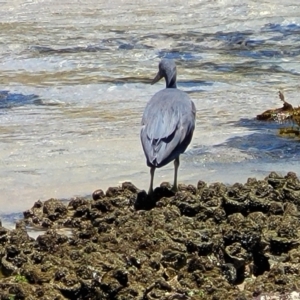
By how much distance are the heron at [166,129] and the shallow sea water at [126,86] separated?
24.8 inches

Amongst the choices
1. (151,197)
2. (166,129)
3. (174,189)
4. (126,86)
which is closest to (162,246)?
(151,197)

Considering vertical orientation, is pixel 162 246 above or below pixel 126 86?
above

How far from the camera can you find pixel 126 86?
11117 mm

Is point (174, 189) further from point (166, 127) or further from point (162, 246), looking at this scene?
point (162, 246)

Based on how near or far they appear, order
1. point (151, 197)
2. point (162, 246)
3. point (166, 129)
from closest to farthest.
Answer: point (162, 246) < point (151, 197) < point (166, 129)

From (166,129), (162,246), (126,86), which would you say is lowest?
(126,86)

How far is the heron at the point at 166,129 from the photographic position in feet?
21.3

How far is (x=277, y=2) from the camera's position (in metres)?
16.2

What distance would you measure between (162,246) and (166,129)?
1.52 metres

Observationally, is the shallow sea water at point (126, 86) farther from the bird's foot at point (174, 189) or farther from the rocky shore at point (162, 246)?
the rocky shore at point (162, 246)

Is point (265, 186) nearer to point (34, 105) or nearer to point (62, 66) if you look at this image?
point (34, 105)

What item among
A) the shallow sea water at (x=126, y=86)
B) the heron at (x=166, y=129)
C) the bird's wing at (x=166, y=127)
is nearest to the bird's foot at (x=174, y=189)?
the heron at (x=166, y=129)

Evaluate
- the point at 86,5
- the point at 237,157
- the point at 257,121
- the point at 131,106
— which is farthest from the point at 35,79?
the point at 86,5

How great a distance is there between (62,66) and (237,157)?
4.67 metres
